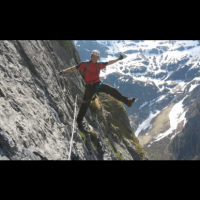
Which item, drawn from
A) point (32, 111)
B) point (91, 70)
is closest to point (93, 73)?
point (91, 70)

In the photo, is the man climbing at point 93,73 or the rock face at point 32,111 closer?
the rock face at point 32,111

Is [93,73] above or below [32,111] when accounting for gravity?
above

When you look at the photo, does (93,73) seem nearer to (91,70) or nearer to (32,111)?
(91,70)

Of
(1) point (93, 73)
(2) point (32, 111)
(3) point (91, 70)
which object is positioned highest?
(3) point (91, 70)

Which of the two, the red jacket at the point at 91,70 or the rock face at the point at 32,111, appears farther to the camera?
the red jacket at the point at 91,70

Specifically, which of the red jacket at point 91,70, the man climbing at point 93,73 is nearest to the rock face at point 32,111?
the man climbing at point 93,73

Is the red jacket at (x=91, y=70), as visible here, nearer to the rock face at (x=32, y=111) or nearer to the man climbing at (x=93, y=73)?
the man climbing at (x=93, y=73)

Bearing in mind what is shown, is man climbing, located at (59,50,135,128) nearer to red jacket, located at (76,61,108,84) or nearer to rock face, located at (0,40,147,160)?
red jacket, located at (76,61,108,84)

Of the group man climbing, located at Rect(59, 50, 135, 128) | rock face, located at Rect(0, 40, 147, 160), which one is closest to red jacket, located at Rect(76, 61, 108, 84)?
man climbing, located at Rect(59, 50, 135, 128)
